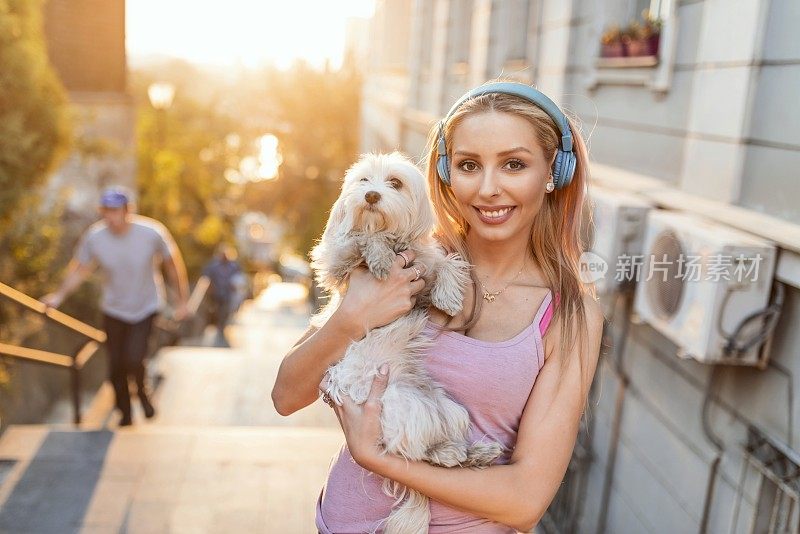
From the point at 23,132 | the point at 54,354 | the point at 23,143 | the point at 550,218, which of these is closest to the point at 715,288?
the point at 550,218

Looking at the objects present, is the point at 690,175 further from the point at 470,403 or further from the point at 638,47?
the point at 470,403

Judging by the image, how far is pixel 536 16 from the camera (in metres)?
7.57

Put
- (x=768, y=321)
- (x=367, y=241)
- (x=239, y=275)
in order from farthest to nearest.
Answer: (x=239, y=275) → (x=768, y=321) → (x=367, y=241)

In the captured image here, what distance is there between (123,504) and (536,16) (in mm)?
5516

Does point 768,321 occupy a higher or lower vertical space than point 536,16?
Answer: lower

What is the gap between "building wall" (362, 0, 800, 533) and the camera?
3.36 metres

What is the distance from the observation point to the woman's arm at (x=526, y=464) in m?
1.87

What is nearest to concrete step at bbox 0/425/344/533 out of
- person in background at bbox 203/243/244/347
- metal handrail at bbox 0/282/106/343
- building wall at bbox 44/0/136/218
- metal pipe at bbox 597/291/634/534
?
metal handrail at bbox 0/282/106/343

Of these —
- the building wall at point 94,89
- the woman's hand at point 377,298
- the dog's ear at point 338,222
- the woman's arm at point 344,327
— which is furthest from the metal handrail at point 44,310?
the building wall at point 94,89

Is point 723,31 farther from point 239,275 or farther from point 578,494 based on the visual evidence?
point 239,275

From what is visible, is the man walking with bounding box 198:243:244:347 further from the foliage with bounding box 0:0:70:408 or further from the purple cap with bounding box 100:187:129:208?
the purple cap with bounding box 100:187:129:208

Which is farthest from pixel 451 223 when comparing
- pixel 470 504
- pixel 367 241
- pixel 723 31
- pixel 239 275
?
pixel 239 275

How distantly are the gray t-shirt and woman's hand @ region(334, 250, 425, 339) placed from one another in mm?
4253

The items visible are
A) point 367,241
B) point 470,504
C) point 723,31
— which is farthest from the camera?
point 723,31
